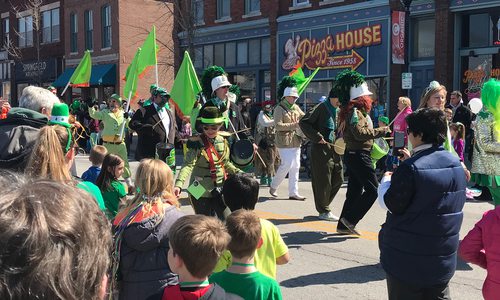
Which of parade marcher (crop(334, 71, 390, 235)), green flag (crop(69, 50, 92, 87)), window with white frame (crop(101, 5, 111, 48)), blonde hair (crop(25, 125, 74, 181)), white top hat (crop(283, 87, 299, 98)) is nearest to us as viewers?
blonde hair (crop(25, 125, 74, 181))

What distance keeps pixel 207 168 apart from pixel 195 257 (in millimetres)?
2942

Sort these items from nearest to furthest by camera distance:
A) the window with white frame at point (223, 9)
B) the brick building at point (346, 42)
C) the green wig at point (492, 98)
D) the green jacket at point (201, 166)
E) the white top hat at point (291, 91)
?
1. the green wig at point (492, 98)
2. the green jacket at point (201, 166)
3. the white top hat at point (291, 91)
4. the brick building at point (346, 42)
5. the window with white frame at point (223, 9)

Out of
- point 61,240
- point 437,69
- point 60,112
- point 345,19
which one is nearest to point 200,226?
point 61,240

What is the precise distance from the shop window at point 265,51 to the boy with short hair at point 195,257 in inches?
808

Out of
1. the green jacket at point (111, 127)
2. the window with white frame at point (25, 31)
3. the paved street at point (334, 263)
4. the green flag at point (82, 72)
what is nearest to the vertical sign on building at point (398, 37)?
the green flag at point (82, 72)

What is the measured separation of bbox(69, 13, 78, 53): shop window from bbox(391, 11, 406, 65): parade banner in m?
21.3

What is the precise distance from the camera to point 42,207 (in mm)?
1096

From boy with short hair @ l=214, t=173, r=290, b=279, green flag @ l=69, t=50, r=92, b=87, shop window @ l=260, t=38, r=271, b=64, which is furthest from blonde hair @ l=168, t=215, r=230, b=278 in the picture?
shop window @ l=260, t=38, r=271, b=64

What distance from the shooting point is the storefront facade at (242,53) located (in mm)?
23016

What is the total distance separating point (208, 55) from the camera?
2584cm

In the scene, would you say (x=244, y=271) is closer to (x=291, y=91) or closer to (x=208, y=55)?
(x=291, y=91)

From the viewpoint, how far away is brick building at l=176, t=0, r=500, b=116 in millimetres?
16406

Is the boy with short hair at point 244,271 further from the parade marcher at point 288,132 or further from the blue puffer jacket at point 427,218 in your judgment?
the parade marcher at point 288,132

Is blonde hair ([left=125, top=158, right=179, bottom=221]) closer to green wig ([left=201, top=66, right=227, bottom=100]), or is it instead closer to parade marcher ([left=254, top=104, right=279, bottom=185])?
green wig ([left=201, top=66, right=227, bottom=100])
